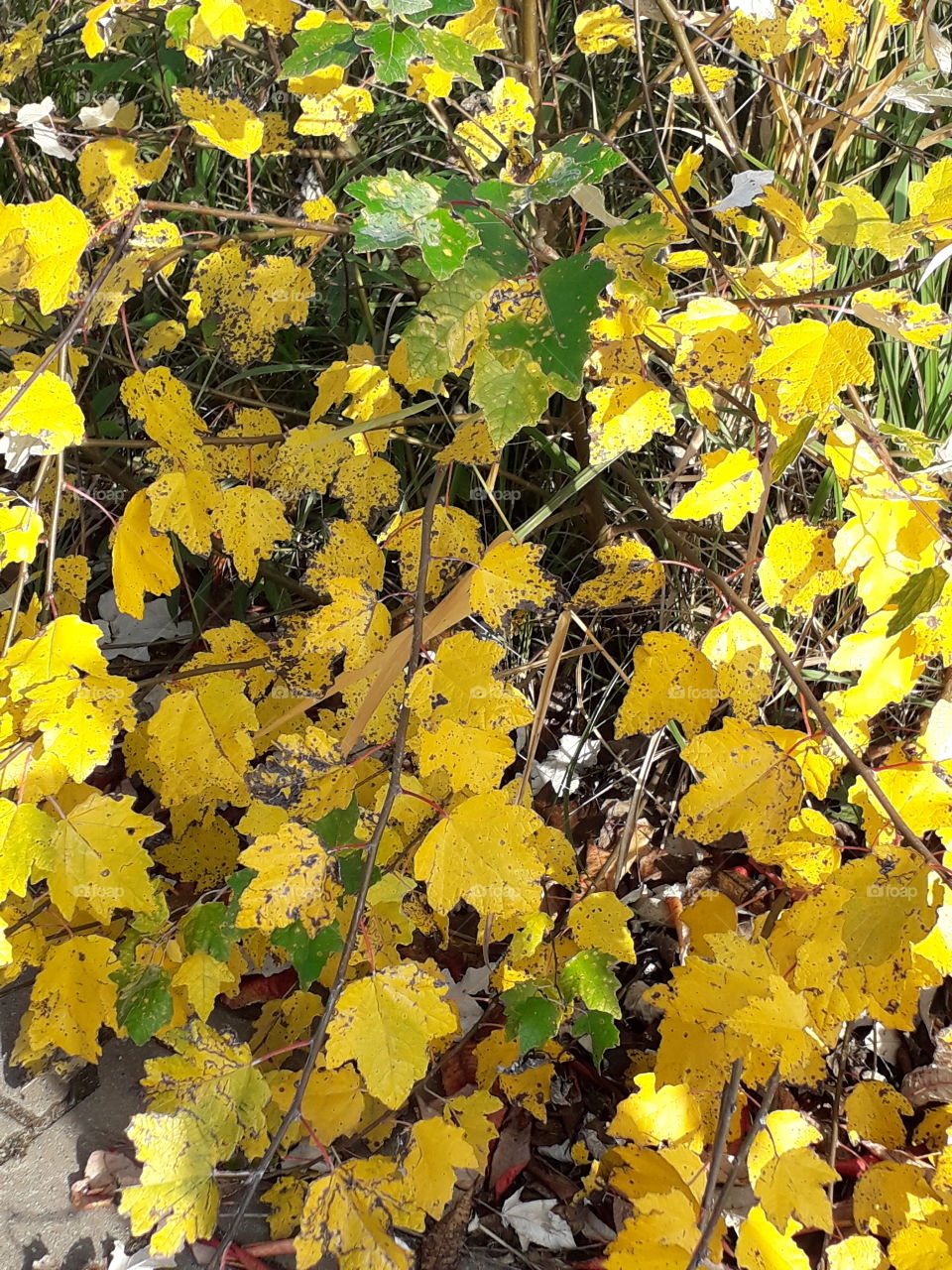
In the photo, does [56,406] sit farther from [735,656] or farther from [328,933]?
[735,656]

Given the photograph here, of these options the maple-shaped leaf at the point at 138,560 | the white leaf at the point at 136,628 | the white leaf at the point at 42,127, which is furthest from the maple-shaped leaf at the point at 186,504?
the white leaf at the point at 136,628

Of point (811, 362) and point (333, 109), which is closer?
point (811, 362)

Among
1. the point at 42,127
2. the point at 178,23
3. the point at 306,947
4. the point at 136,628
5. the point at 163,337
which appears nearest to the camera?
the point at 178,23

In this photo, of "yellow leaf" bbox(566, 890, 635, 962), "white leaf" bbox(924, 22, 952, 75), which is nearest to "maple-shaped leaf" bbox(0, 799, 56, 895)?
"yellow leaf" bbox(566, 890, 635, 962)

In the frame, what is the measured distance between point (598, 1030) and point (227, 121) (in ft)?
3.57

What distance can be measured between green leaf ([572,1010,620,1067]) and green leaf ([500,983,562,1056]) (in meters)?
0.04

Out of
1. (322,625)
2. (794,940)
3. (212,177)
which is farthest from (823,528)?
(212,177)

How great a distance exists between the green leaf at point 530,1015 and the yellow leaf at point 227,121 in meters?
0.97

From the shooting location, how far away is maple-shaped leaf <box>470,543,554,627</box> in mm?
972

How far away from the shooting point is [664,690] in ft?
3.23

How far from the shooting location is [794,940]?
94 cm

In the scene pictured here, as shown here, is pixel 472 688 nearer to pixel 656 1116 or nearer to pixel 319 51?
pixel 656 1116

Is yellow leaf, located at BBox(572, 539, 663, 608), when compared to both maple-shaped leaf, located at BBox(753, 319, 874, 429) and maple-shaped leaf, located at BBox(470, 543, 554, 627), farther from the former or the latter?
maple-shaped leaf, located at BBox(753, 319, 874, 429)

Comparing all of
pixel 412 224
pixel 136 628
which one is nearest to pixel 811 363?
pixel 412 224
